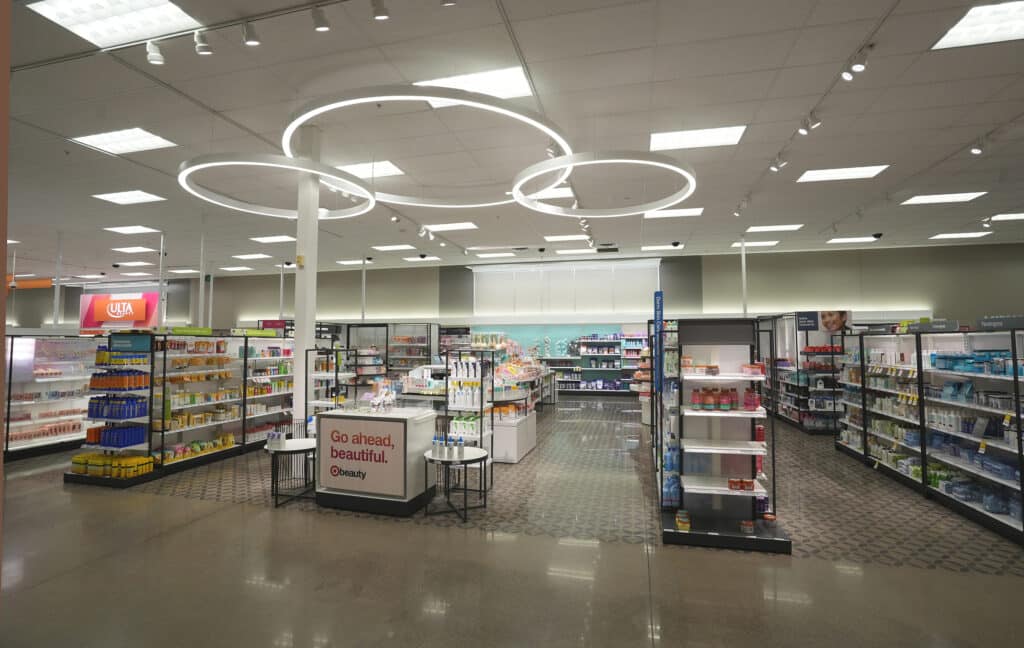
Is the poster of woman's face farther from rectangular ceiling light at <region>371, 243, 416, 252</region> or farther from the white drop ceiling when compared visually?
rectangular ceiling light at <region>371, 243, 416, 252</region>

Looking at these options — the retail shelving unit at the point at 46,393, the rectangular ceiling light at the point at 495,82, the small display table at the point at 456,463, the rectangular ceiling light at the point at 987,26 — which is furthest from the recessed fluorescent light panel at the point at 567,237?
the retail shelving unit at the point at 46,393

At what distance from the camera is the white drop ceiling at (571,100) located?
4.50m

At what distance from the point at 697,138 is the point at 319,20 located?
15.6 ft

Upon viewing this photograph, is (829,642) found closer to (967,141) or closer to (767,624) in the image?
(767,624)

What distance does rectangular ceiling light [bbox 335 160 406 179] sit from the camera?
782 cm

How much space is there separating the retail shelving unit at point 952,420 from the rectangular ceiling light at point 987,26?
268cm

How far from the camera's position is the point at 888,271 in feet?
47.7

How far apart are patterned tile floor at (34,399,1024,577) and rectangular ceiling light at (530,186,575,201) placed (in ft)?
14.2

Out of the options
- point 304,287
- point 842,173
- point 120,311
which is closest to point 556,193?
point 842,173

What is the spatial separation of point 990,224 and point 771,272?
487 cm

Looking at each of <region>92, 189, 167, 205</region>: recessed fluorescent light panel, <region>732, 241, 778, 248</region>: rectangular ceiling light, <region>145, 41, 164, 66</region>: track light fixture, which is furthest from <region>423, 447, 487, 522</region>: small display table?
<region>732, 241, 778, 248</region>: rectangular ceiling light

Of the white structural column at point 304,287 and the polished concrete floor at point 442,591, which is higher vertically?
the white structural column at point 304,287

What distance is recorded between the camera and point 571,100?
5.83 metres

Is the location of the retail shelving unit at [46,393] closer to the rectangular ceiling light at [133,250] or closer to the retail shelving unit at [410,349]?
the rectangular ceiling light at [133,250]
